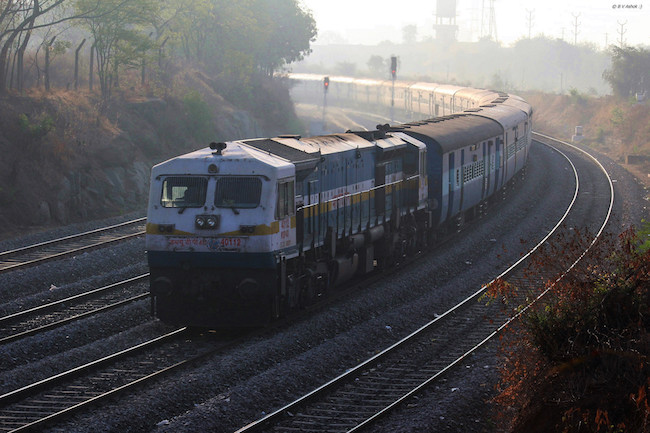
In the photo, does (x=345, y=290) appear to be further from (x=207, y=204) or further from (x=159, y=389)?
(x=159, y=389)

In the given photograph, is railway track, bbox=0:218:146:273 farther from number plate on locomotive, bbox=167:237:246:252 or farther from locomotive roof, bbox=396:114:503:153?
locomotive roof, bbox=396:114:503:153

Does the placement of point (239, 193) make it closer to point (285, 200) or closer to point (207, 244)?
point (285, 200)

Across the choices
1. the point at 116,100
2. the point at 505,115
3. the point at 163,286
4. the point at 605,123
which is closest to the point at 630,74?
the point at 605,123

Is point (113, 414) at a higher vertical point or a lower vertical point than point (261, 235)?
lower

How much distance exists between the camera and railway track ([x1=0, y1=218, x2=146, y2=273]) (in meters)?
23.0

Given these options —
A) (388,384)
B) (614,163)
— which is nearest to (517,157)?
(614,163)

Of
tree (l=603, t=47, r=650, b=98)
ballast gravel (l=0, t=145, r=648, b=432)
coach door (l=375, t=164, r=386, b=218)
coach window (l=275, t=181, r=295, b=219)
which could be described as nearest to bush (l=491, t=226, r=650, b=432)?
ballast gravel (l=0, t=145, r=648, b=432)

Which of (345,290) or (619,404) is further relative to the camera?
(345,290)

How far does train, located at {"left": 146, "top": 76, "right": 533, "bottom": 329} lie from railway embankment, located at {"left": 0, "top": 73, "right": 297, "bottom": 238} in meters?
13.6

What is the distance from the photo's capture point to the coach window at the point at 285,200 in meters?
16.4

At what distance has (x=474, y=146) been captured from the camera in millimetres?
30625

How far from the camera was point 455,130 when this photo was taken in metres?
29.3

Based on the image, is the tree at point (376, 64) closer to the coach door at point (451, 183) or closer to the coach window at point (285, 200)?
the coach door at point (451, 183)

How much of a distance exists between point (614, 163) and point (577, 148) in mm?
9327
